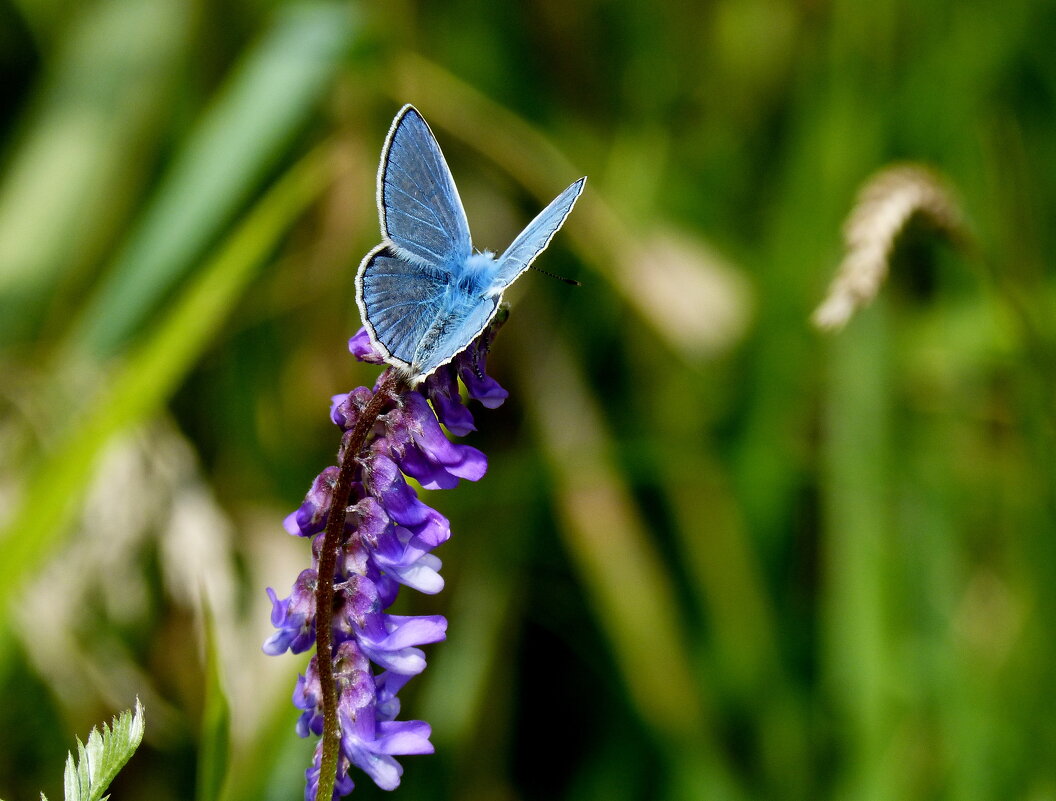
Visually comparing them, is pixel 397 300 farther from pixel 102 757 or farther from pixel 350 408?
pixel 102 757

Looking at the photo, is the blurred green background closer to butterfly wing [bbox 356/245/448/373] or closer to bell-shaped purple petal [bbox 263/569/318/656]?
butterfly wing [bbox 356/245/448/373]

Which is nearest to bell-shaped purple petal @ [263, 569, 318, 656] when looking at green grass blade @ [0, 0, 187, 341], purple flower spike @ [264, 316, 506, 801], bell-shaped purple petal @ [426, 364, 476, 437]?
purple flower spike @ [264, 316, 506, 801]

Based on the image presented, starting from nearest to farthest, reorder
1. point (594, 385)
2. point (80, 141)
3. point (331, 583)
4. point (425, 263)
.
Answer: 1. point (331, 583)
2. point (425, 263)
3. point (80, 141)
4. point (594, 385)

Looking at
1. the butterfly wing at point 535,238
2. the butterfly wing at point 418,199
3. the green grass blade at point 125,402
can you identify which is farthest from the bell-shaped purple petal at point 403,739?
the green grass blade at point 125,402

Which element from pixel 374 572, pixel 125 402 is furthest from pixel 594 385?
pixel 374 572

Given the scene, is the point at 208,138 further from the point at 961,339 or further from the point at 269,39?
the point at 961,339

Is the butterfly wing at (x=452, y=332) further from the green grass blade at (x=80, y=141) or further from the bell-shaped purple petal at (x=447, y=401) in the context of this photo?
the green grass blade at (x=80, y=141)
